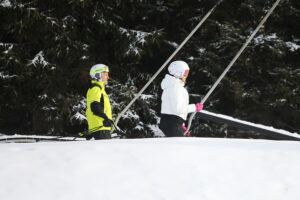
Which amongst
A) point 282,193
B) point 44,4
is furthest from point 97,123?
point 44,4

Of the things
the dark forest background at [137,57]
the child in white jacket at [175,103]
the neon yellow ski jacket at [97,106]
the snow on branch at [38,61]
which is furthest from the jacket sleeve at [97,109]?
the snow on branch at [38,61]

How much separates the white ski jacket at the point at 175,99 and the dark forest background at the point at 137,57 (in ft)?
13.6

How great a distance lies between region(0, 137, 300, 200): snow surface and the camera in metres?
2.67

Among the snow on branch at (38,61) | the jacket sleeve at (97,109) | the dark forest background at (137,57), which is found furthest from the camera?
the dark forest background at (137,57)

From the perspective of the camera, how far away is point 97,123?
19.9ft

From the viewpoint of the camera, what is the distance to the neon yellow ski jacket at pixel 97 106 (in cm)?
593

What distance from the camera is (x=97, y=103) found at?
5.93m

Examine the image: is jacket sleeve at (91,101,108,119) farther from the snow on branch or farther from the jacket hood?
the snow on branch

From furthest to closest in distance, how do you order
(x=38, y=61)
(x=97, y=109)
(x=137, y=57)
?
(x=137, y=57), (x=38, y=61), (x=97, y=109)

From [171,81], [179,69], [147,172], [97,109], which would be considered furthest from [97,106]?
[147,172]

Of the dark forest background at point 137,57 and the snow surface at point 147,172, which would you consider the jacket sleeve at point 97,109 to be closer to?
the snow surface at point 147,172

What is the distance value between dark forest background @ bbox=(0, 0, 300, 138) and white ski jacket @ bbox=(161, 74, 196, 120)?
163 inches

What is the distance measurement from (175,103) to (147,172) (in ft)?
9.62

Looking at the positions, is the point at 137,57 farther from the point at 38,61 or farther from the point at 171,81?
the point at 171,81
